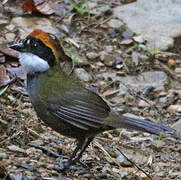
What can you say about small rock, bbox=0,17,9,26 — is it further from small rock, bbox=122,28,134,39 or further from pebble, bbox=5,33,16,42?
small rock, bbox=122,28,134,39

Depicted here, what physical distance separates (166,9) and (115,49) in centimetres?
143

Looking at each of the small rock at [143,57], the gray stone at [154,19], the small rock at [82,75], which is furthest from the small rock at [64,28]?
the small rock at [143,57]

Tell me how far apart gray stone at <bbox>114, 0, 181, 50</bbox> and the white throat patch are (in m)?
2.84

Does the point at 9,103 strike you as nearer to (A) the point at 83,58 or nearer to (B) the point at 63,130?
(B) the point at 63,130

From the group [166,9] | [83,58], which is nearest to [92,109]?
[83,58]

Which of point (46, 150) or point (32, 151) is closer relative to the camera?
point (32, 151)

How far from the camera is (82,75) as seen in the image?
6.76 metres

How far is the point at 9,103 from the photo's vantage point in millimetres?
5711

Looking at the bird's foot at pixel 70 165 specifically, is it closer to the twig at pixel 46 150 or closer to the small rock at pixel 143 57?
the twig at pixel 46 150

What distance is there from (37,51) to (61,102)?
527 millimetres

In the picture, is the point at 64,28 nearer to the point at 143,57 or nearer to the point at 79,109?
the point at 143,57

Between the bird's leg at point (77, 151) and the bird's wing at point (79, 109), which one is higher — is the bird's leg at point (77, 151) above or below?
below

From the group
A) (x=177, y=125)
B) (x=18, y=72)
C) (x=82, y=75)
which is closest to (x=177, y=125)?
(x=177, y=125)

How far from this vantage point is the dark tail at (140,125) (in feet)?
15.1
